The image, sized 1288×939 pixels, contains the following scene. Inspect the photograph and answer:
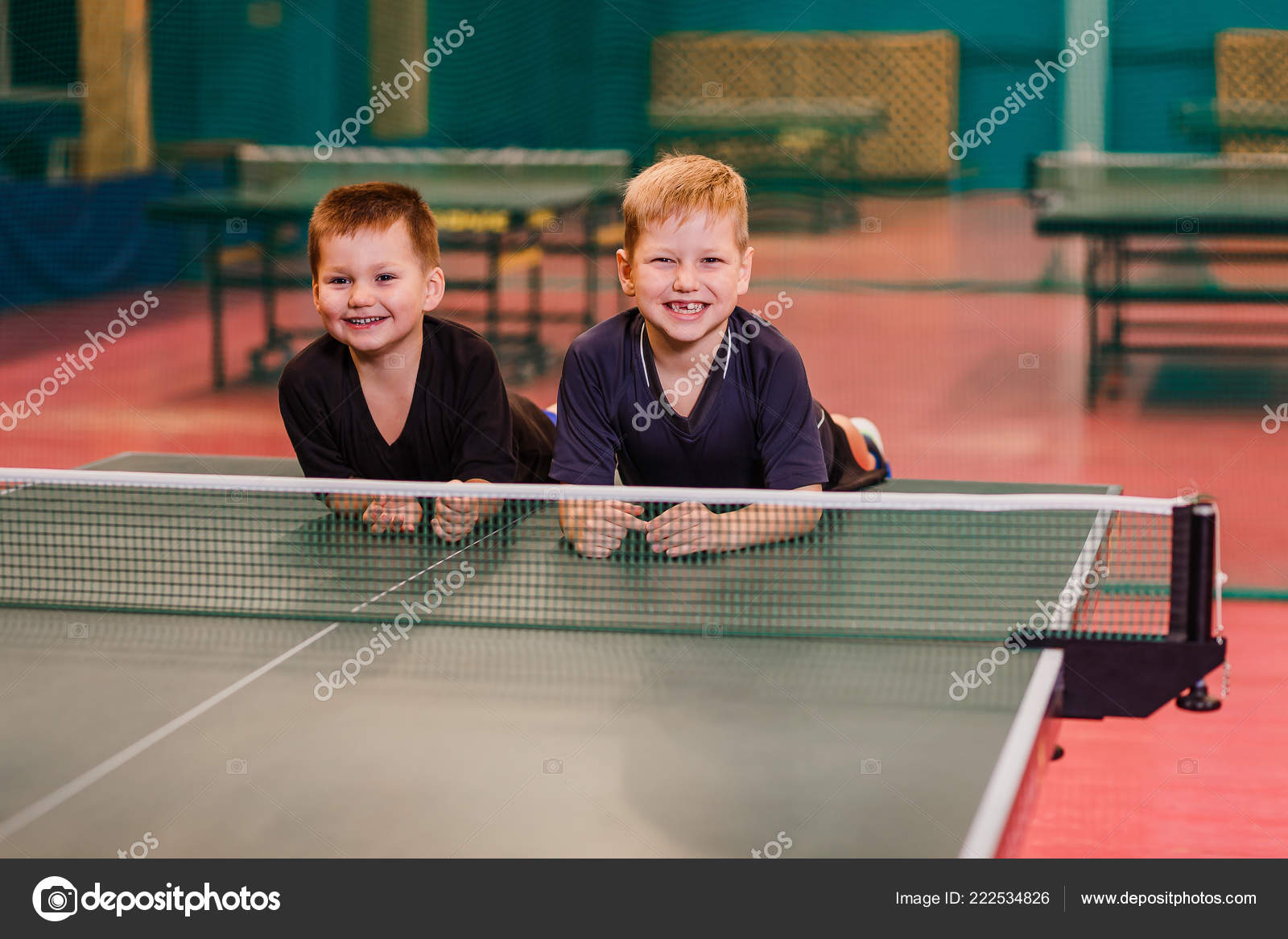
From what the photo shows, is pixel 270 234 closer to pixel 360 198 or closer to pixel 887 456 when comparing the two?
pixel 887 456

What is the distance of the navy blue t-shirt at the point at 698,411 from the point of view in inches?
116

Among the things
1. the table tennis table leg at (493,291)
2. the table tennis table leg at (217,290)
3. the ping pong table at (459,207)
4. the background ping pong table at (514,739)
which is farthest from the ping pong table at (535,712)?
the table tennis table leg at (217,290)

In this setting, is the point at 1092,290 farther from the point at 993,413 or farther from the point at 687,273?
the point at 687,273

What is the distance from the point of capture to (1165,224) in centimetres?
517

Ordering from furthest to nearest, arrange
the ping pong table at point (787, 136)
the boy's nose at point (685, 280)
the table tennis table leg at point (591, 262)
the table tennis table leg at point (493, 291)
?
the table tennis table leg at point (493, 291)
the table tennis table leg at point (591, 262)
the ping pong table at point (787, 136)
the boy's nose at point (685, 280)

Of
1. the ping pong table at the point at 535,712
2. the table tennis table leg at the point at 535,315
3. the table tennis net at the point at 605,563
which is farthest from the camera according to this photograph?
the table tennis table leg at the point at 535,315

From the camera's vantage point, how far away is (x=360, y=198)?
10.2ft

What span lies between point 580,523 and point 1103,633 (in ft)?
3.18

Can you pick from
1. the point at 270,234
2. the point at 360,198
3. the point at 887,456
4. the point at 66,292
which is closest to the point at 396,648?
the point at 360,198

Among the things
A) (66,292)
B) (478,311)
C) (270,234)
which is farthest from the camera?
(66,292)

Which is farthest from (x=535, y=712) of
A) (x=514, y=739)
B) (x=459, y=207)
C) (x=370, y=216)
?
(x=459, y=207)

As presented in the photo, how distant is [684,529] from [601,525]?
15 cm

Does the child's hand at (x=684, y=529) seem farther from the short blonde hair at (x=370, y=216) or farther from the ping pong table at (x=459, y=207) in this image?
the ping pong table at (x=459, y=207)

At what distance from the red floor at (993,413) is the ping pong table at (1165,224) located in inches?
4.9
